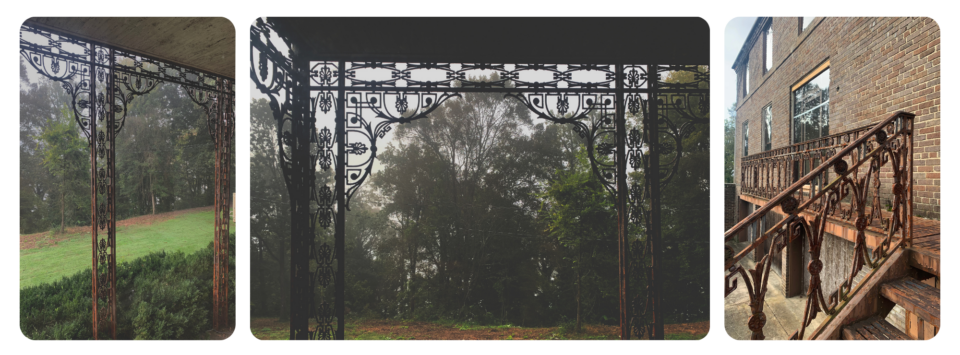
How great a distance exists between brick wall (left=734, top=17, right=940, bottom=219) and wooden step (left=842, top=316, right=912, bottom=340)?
54.5 inches

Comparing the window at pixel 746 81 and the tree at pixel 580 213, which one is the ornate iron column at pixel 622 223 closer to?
the tree at pixel 580 213

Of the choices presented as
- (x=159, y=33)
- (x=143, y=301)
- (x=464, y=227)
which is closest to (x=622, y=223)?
(x=159, y=33)

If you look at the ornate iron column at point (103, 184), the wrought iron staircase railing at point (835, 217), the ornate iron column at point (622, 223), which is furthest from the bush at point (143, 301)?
the wrought iron staircase railing at point (835, 217)

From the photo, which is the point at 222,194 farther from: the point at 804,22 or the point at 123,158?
the point at 804,22

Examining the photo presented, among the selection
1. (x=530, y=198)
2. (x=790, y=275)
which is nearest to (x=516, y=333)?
(x=530, y=198)

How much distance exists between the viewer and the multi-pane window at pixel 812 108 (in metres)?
3.60

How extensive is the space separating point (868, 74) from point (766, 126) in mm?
1929

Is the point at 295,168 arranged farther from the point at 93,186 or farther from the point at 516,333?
the point at 516,333

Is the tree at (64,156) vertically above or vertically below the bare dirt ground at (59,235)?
above

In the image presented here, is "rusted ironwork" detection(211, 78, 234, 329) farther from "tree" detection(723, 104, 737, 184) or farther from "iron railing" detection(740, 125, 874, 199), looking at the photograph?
"iron railing" detection(740, 125, 874, 199)

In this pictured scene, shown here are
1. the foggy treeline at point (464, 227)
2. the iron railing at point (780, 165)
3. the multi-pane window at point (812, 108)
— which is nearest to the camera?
the iron railing at point (780, 165)

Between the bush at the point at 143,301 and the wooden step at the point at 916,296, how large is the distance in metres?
5.14

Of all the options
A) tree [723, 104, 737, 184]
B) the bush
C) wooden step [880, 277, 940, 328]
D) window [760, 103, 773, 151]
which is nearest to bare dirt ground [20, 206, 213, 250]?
the bush

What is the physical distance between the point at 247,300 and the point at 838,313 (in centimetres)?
308
